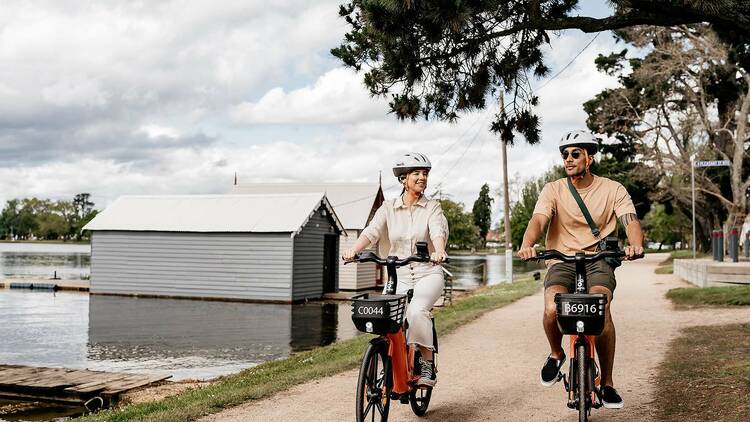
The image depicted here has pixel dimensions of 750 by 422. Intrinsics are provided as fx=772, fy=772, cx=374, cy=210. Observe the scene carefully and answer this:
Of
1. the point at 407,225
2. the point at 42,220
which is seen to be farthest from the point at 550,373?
the point at 42,220

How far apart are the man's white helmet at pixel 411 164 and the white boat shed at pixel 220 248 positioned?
67.1 feet

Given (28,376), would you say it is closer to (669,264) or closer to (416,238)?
(416,238)

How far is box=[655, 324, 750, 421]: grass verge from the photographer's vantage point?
6.25 m

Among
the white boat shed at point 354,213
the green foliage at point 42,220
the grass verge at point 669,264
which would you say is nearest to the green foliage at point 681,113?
the grass verge at point 669,264

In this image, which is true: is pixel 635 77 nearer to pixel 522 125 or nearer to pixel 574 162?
pixel 522 125

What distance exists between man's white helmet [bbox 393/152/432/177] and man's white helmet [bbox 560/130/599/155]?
3.37ft

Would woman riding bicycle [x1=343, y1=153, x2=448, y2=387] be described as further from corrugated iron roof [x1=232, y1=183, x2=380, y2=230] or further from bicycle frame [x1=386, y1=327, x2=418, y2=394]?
corrugated iron roof [x1=232, y1=183, x2=380, y2=230]

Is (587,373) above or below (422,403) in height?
above

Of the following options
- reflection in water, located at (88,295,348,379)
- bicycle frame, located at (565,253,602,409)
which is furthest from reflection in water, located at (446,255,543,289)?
bicycle frame, located at (565,253,602,409)

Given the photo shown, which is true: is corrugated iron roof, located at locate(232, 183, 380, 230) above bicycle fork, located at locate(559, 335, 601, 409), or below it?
above

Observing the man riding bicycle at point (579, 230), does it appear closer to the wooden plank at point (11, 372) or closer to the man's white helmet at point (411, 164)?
the man's white helmet at point (411, 164)

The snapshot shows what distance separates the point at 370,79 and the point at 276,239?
17215 mm

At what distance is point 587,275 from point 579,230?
1.13ft

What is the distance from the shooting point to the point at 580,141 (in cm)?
561
